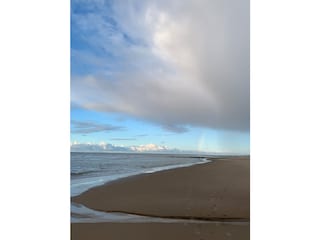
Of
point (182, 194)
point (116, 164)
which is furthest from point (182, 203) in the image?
point (116, 164)

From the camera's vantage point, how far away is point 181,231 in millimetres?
1750

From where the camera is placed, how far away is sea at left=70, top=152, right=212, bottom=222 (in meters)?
1.73

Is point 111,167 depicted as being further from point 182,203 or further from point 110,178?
point 182,203

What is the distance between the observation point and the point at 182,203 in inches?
69.4

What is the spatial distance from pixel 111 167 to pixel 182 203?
37 cm

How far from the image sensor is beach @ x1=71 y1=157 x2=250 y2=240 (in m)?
1.72

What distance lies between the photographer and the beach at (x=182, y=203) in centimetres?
172

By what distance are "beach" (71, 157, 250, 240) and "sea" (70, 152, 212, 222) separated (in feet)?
0.09

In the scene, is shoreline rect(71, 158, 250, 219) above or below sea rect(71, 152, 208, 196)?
below

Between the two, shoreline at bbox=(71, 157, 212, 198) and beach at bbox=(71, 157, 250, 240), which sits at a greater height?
shoreline at bbox=(71, 157, 212, 198)

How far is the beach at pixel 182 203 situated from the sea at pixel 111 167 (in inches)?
1.0
